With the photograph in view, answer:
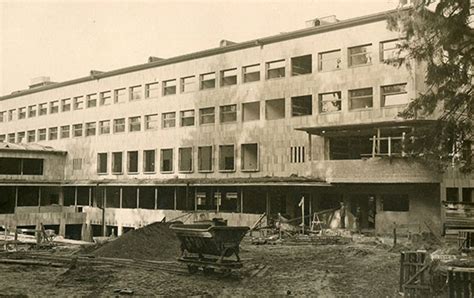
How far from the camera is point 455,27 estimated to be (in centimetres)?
1711

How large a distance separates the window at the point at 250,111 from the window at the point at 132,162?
13.0 metres

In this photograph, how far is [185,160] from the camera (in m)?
46.1

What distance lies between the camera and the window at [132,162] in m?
50.5

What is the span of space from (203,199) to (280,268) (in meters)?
24.5

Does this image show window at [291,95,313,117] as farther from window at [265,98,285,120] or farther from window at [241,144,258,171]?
window at [241,144,258,171]

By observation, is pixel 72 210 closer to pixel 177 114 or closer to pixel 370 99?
pixel 177 114

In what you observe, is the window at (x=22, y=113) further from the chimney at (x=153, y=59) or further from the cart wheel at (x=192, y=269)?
the cart wheel at (x=192, y=269)

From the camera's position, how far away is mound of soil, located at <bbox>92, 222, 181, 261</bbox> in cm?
2386

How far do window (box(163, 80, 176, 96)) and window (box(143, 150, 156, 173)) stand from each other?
17.1 feet

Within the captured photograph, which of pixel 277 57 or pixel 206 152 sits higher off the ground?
pixel 277 57

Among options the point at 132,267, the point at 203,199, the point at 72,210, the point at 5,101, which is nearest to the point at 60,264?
the point at 132,267

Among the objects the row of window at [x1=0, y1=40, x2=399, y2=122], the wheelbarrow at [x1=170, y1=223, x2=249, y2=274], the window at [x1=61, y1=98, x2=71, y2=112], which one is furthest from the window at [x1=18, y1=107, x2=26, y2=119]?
the wheelbarrow at [x1=170, y1=223, x2=249, y2=274]

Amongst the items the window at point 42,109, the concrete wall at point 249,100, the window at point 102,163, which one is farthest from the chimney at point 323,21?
the window at point 42,109

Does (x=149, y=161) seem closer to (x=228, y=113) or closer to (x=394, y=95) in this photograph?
(x=228, y=113)
